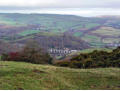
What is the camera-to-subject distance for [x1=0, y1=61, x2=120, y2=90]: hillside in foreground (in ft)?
40.4

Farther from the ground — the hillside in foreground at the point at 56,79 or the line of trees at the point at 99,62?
the hillside in foreground at the point at 56,79

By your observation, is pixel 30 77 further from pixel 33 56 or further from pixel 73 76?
pixel 33 56

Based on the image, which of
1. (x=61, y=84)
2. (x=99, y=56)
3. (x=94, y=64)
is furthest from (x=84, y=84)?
(x=99, y=56)

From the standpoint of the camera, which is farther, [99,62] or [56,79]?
[99,62]

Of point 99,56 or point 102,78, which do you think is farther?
point 99,56

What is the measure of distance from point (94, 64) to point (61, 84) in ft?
33.5

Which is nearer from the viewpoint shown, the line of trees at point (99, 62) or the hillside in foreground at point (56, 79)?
the hillside in foreground at point (56, 79)

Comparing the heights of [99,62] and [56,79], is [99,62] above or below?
below

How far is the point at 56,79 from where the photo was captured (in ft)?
44.9

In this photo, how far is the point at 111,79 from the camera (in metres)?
14.9

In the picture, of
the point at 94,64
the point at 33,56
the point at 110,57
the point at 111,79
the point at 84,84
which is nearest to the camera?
the point at 84,84

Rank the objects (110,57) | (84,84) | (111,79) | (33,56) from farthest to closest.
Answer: (33,56) < (110,57) < (111,79) < (84,84)

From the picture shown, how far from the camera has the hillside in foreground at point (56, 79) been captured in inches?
485

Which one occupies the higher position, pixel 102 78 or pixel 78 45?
pixel 102 78
